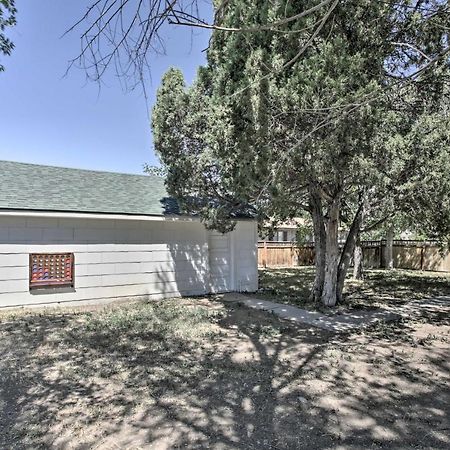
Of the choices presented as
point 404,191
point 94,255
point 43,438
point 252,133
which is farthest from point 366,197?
point 43,438

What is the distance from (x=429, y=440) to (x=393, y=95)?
19.1ft

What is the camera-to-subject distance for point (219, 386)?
4.34m

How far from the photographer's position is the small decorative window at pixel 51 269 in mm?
8529

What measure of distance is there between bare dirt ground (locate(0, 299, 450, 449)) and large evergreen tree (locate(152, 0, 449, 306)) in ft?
8.80

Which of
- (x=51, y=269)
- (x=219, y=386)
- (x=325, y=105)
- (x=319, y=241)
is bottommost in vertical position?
(x=219, y=386)

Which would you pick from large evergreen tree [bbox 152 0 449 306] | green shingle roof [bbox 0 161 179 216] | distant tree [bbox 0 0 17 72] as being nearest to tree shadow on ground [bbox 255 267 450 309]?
large evergreen tree [bbox 152 0 449 306]

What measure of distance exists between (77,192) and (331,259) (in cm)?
640

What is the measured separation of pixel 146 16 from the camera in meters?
2.29

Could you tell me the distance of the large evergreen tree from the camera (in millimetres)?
5961

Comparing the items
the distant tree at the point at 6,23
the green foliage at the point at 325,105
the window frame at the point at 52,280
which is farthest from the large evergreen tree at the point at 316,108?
the window frame at the point at 52,280

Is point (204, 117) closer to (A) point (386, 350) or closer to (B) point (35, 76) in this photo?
(B) point (35, 76)

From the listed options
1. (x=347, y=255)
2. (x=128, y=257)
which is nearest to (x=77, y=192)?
(x=128, y=257)

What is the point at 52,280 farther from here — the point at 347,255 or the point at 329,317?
the point at 347,255

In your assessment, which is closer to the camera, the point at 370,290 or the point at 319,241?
the point at 319,241
